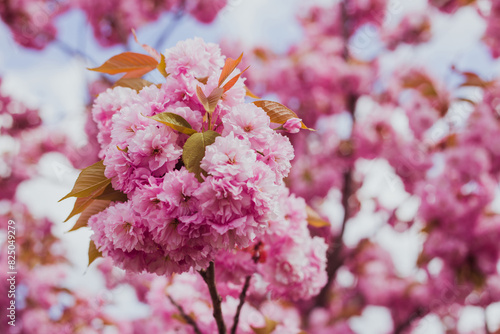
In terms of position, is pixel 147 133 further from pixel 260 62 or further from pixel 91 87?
pixel 260 62

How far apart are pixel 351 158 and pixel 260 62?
2135mm

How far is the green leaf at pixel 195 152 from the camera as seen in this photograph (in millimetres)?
899

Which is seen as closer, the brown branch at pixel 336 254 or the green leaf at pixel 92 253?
the green leaf at pixel 92 253

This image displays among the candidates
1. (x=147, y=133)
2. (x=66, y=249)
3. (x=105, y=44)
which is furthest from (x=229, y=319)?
(x=66, y=249)

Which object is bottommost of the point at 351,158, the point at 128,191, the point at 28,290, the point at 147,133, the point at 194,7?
the point at 28,290

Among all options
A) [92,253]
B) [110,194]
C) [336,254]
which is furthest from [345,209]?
[110,194]

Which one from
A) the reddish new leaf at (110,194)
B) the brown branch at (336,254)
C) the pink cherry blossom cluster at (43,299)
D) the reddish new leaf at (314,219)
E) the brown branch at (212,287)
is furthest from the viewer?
the brown branch at (336,254)

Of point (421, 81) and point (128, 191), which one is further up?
point (421, 81)

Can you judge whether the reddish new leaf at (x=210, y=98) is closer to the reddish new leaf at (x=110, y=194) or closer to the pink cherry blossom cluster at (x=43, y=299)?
the reddish new leaf at (x=110, y=194)

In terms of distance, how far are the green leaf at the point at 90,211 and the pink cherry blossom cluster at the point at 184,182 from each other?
51 mm

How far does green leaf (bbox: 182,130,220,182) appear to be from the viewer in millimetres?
899

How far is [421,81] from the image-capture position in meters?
3.77

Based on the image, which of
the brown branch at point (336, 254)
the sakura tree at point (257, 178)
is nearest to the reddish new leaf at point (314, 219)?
the sakura tree at point (257, 178)

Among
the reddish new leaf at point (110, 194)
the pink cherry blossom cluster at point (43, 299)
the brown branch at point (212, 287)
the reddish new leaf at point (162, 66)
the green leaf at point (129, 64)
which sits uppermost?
the reddish new leaf at point (162, 66)
